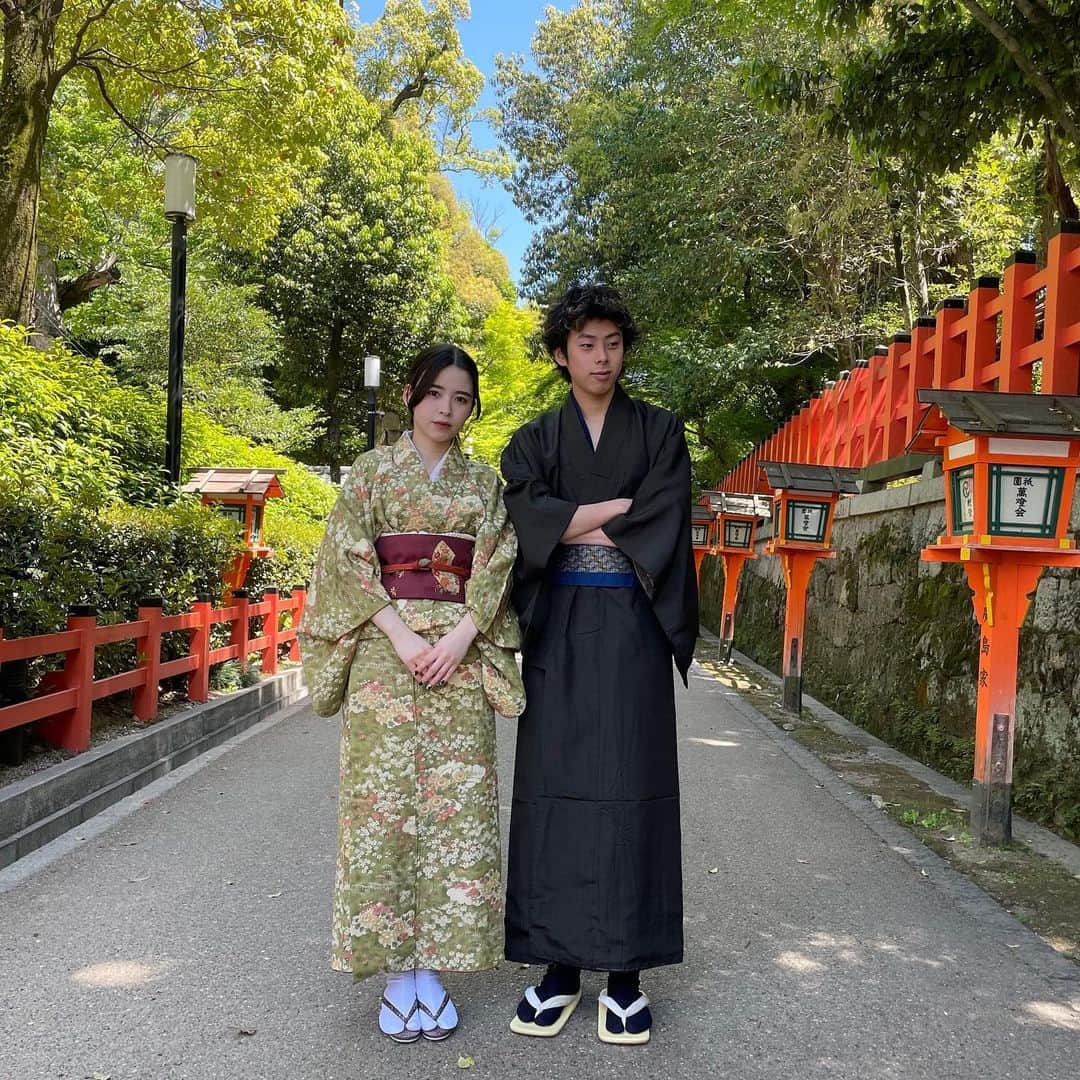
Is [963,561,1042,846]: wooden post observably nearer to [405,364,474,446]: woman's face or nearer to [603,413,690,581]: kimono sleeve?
[603,413,690,581]: kimono sleeve

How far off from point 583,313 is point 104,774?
13.2 ft

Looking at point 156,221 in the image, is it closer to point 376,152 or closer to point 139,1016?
point 376,152

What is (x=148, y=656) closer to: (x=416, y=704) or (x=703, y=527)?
(x=416, y=704)

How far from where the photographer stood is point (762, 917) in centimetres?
401

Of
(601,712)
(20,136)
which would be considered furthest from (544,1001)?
(20,136)

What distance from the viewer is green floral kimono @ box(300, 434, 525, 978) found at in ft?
9.61

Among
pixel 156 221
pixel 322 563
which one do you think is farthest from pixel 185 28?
pixel 322 563

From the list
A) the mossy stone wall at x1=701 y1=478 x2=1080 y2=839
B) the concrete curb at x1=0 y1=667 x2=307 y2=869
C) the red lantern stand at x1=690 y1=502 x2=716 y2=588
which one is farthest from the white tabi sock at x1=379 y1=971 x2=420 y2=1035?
the red lantern stand at x1=690 y1=502 x2=716 y2=588

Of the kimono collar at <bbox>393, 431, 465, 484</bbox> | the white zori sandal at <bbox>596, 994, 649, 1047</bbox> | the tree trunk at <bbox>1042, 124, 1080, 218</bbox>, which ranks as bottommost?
the white zori sandal at <bbox>596, 994, 649, 1047</bbox>

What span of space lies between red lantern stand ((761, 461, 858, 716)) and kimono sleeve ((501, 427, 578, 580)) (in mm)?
6528

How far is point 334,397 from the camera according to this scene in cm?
2912

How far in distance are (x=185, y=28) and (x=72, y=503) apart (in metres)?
8.20

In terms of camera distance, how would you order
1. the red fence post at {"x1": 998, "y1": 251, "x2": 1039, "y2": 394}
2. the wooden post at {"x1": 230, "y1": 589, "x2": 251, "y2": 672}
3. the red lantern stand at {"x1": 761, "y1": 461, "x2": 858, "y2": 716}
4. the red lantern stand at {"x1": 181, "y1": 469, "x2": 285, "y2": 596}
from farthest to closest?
the red lantern stand at {"x1": 181, "y1": 469, "x2": 285, "y2": 596} < the red lantern stand at {"x1": 761, "y1": 461, "x2": 858, "y2": 716} < the wooden post at {"x1": 230, "y1": 589, "x2": 251, "y2": 672} < the red fence post at {"x1": 998, "y1": 251, "x2": 1039, "y2": 394}

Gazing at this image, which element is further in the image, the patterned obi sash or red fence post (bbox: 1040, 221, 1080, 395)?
red fence post (bbox: 1040, 221, 1080, 395)
